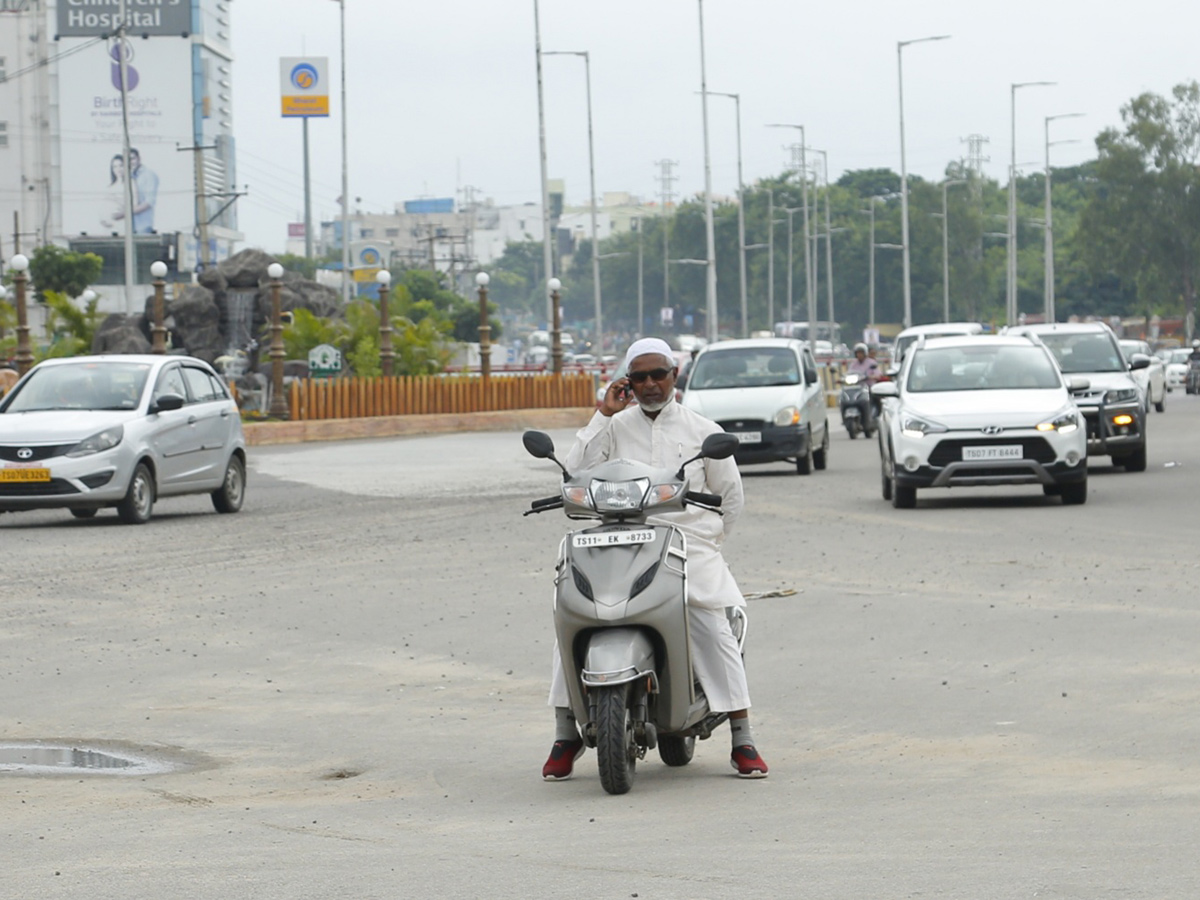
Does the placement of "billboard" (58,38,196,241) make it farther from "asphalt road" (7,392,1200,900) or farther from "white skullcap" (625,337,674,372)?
"white skullcap" (625,337,674,372)

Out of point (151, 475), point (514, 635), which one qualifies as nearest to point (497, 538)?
point (151, 475)

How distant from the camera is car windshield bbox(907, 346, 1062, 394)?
20.4 metres

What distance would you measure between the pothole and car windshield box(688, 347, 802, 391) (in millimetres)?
18510

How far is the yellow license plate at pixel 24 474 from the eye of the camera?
738 inches

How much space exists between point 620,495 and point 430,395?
38613 mm

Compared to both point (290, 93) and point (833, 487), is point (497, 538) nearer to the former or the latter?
point (833, 487)

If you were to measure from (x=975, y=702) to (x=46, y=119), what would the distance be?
130735mm

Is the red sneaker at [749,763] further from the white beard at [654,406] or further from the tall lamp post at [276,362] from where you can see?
the tall lamp post at [276,362]

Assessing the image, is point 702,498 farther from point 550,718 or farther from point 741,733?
point 550,718

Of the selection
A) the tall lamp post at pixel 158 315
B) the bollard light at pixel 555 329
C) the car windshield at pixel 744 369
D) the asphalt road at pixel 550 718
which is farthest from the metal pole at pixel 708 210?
the asphalt road at pixel 550 718

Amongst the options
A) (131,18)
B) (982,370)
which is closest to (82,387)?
(982,370)

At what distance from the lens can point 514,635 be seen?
11484mm

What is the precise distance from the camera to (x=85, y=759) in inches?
311

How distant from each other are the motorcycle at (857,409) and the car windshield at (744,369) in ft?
36.8
